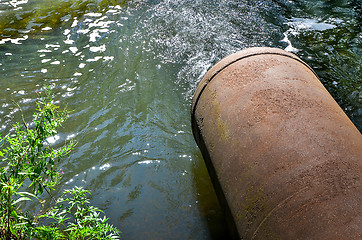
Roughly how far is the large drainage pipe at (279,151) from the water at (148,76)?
1203 millimetres

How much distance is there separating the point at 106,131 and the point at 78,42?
282 centimetres

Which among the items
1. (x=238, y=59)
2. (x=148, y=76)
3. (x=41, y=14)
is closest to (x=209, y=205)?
(x=238, y=59)

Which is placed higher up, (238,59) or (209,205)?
(238,59)

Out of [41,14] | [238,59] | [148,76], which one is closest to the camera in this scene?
[238,59]

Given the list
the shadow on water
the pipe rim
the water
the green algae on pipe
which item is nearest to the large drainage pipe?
the pipe rim

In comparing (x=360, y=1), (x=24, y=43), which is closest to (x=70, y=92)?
(x=24, y=43)

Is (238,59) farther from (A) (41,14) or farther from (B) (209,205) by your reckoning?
(A) (41,14)

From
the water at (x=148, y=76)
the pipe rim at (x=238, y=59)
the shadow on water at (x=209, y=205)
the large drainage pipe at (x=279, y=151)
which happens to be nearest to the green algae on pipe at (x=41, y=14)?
the water at (x=148, y=76)

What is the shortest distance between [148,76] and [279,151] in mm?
3838

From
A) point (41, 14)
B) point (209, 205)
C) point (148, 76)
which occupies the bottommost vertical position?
point (209, 205)

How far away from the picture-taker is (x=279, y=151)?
2.23m

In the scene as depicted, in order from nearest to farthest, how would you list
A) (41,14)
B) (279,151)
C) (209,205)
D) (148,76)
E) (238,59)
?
(279,151) → (238,59) → (209,205) → (148,76) → (41,14)

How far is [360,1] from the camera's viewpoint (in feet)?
27.0

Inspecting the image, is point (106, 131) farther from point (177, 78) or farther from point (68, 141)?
point (177, 78)
